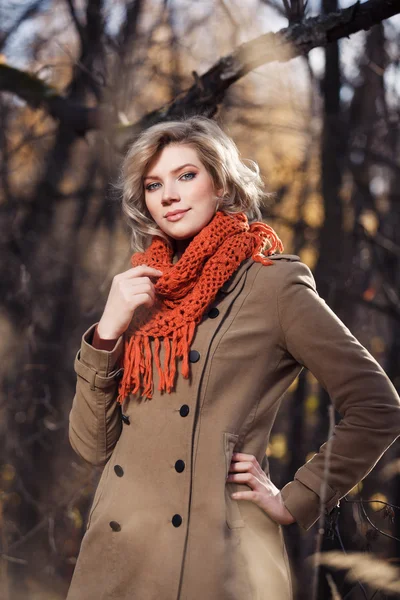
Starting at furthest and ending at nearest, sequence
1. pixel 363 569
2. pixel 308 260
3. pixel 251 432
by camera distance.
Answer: pixel 308 260 → pixel 251 432 → pixel 363 569

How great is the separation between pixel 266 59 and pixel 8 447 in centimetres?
425

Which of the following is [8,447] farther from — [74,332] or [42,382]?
[74,332]

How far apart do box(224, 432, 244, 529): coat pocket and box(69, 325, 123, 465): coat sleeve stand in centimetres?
45

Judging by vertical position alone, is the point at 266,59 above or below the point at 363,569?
above

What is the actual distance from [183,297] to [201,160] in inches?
19.1

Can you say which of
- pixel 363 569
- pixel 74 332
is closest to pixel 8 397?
pixel 74 332

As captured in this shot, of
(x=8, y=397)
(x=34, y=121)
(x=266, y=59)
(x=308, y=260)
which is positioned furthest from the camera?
(x=308, y=260)

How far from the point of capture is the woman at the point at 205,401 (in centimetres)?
199

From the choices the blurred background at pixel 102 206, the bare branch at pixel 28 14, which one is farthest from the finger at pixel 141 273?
the bare branch at pixel 28 14

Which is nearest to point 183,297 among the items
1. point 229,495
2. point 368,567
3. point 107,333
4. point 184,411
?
point 107,333

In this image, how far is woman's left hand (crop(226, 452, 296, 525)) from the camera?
201 cm

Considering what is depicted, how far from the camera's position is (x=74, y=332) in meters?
5.87

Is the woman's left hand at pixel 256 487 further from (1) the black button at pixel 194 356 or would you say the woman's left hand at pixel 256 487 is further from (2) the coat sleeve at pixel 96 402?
(2) the coat sleeve at pixel 96 402

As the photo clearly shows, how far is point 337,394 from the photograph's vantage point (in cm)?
202
